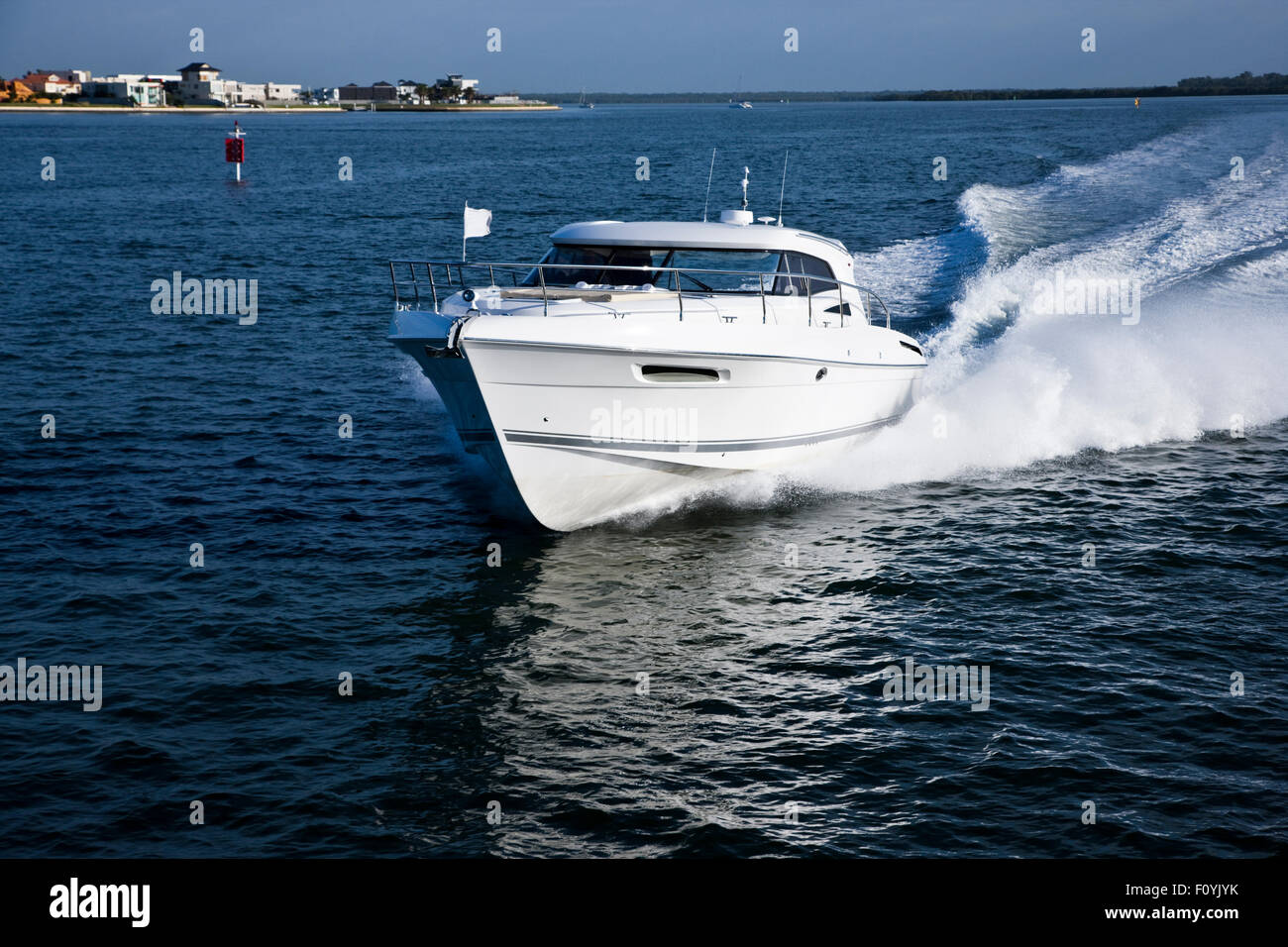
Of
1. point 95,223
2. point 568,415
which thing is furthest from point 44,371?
point 95,223

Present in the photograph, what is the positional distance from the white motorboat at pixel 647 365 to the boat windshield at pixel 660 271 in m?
0.03

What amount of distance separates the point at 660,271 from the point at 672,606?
4303 millimetres

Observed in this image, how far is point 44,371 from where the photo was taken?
19656 millimetres

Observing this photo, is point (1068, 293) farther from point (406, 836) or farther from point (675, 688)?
point (406, 836)

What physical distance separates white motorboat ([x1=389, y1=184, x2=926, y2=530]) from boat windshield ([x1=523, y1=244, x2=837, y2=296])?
3cm

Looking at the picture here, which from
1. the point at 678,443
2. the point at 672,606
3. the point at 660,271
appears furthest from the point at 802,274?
the point at 672,606

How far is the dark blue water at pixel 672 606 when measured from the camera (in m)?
7.99

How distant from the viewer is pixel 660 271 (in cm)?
1341

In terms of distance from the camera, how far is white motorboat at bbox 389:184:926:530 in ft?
38.6

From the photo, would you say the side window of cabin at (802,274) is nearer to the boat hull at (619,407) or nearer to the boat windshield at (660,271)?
the boat windshield at (660,271)

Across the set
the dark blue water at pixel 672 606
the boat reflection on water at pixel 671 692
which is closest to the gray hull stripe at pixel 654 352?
the dark blue water at pixel 672 606

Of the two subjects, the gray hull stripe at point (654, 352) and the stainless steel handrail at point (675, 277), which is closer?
the gray hull stripe at point (654, 352)
